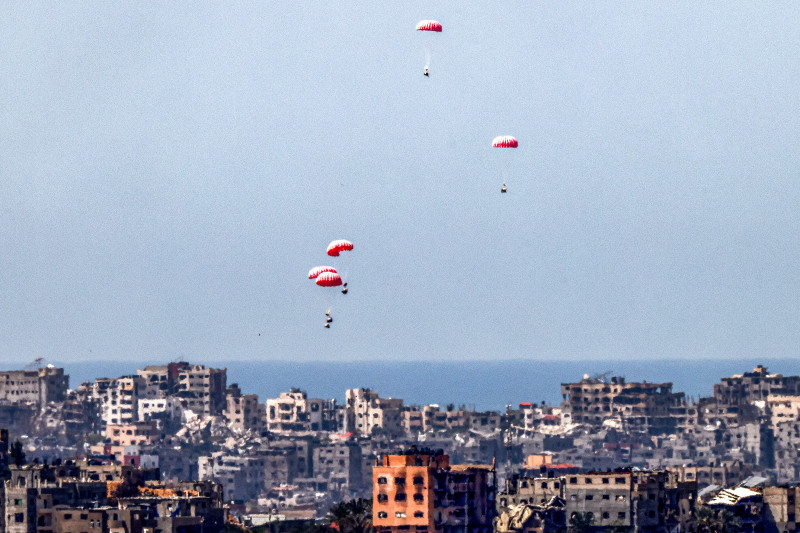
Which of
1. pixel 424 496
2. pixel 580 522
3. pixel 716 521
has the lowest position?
pixel 580 522

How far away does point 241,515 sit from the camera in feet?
615

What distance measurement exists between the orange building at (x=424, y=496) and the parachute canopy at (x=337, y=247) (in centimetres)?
1613

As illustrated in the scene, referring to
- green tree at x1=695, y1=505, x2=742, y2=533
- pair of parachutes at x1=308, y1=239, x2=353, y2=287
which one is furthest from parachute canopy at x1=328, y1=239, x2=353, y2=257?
green tree at x1=695, y1=505, x2=742, y2=533

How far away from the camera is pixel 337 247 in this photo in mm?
139250

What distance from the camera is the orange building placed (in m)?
142

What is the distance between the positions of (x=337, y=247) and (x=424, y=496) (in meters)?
19.4

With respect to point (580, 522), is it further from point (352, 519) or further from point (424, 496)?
point (352, 519)

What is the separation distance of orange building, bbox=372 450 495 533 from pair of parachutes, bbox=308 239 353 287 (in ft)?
46.1

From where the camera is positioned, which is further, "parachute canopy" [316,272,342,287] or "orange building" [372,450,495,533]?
"orange building" [372,450,495,533]

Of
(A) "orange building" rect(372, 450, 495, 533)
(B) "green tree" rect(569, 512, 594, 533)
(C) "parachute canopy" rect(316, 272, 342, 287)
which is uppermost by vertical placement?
(C) "parachute canopy" rect(316, 272, 342, 287)

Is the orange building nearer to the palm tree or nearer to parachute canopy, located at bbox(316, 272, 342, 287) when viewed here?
the palm tree

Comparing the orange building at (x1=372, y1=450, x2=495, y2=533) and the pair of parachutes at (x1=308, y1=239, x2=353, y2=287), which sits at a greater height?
the pair of parachutes at (x1=308, y1=239, x2=353, y2=287)

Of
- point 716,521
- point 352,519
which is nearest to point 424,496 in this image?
point 352,519

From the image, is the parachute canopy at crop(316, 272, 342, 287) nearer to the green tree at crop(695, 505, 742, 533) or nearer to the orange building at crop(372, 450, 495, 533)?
the orange building at crop(372, 450, 495, 533)
